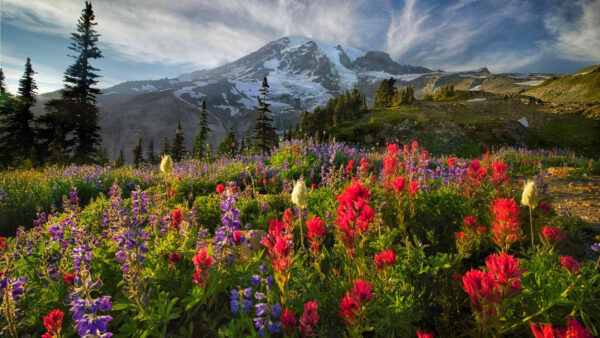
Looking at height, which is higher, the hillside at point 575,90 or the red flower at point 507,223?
the hillside at point 575,90

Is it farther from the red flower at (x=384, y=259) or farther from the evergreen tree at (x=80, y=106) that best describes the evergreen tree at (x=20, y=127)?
the red flower at (x=384, y=259)

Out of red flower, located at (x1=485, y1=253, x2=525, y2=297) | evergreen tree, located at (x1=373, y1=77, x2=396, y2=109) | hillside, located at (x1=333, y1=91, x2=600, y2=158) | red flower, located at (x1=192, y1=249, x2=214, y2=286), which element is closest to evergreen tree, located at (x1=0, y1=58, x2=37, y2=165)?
hillside, located at (x1=333, y1=91, x2=600, y2=158)

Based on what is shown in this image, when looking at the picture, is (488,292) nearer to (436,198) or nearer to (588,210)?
(436,198)

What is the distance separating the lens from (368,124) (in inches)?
1262

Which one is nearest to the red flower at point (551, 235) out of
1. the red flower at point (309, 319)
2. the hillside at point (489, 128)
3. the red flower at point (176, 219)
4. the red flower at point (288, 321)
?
the red flower at point (309, 319)

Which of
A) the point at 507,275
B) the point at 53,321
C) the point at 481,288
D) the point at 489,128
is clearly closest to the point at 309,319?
the point at 481,288

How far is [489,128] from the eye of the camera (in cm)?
2694

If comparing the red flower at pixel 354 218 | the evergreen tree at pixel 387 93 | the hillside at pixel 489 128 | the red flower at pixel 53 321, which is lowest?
the red flower at pixel 53 321

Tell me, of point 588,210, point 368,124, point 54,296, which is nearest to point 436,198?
point 588,210

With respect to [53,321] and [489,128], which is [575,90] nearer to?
[489,128]

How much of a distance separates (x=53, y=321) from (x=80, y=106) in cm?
3603

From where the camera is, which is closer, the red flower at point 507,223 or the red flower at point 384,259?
the red flower at point 384,259

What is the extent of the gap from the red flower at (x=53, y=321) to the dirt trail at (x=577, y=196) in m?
6.67

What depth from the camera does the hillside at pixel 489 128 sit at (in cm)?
2432
